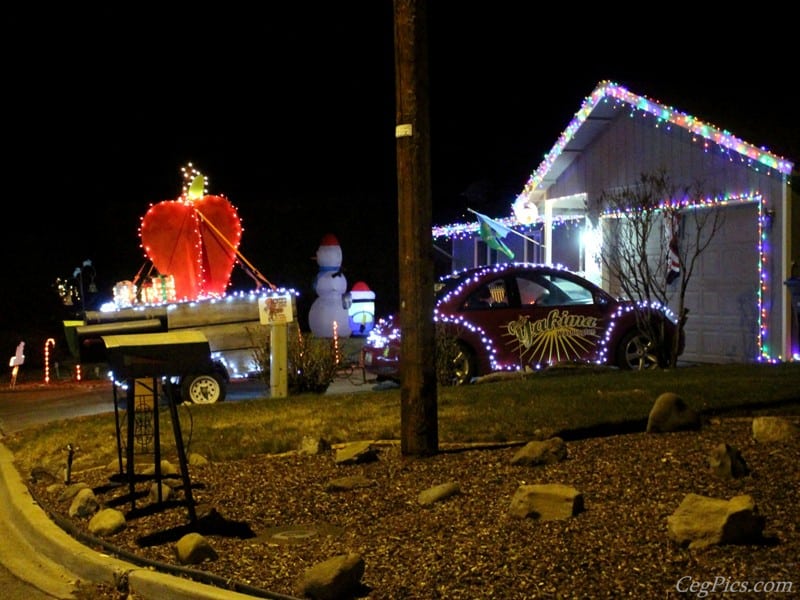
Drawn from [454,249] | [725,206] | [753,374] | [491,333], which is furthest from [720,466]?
[454,249]

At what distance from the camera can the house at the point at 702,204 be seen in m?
14.0

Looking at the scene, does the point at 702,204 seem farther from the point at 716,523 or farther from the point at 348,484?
the point at 716,523

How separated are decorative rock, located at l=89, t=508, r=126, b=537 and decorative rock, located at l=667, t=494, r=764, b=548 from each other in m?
3.85

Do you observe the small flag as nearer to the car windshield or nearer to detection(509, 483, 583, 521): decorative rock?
the car windshield

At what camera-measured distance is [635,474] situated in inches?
281

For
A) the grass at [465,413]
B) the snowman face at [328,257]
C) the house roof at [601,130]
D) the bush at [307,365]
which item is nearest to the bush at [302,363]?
the bush at [307,365]

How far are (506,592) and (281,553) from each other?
170cm

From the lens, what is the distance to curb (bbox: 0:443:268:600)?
5.86m

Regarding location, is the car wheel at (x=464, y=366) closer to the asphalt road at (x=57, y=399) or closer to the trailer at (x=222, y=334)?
the trailer at (x=222, y=334)

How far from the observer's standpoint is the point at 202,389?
44.3 feet

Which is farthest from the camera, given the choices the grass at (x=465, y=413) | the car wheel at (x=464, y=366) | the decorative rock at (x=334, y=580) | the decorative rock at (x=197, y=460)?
the car wheel at (x=464, y=366)

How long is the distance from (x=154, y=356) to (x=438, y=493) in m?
2.16

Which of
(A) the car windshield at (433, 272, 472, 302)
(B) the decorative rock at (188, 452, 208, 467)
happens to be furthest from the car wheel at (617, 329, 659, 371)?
(B) the decorative rock at (188, 452, 208, 467)

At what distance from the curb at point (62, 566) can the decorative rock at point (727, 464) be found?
3.28m
